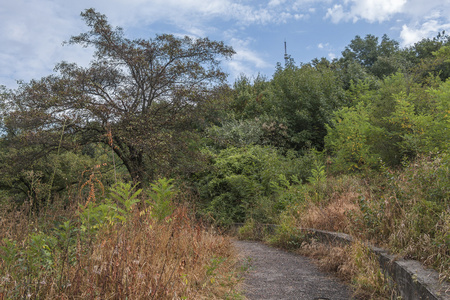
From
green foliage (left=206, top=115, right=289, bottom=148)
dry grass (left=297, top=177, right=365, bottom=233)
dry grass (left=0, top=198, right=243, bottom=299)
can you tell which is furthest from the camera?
green foliage (left=206, top=115, right=289, bottom=148)

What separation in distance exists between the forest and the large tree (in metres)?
0.06

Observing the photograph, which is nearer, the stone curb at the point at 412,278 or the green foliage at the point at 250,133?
the stone curb at the point at 412,278

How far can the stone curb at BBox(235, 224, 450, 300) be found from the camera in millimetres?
2967

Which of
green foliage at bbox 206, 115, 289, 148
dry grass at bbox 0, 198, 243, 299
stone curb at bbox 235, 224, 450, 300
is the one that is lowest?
stone curb at bbox 235, 224, 450, 300

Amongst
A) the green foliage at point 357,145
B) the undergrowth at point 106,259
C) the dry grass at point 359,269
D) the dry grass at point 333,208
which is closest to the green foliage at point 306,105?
the green foliage at point 357,145

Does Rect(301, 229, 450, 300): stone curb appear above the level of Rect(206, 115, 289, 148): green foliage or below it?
below

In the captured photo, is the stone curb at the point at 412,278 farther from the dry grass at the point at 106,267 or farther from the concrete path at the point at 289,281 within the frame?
the dry grass at the point at 106,267

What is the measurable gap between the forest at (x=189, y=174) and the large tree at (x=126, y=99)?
0.06 m

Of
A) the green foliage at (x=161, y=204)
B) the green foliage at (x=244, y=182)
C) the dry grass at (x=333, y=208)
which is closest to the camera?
the green foliage at (x=161, y=204)

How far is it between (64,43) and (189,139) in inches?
246

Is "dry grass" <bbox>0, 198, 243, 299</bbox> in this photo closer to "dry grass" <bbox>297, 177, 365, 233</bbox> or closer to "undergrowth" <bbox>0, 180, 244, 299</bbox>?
"undergrowth" <bbox>0, 180, 244, 299</bbox>

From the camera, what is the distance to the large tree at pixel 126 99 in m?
11.0

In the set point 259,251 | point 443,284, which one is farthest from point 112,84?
point 443,284

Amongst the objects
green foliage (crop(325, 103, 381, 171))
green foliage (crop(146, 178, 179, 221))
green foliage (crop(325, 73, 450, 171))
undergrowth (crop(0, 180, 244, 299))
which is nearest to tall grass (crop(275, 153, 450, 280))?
undergrowth (crop(0, 180, 244, 299))
